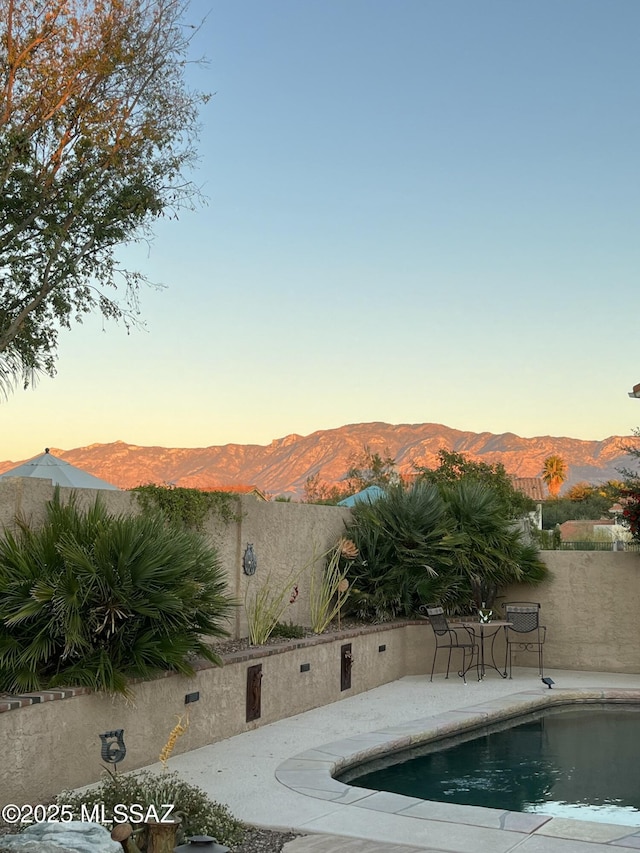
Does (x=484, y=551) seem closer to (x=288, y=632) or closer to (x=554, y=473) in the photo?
(x=288, y=632)

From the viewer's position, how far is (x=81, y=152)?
48.2 ft

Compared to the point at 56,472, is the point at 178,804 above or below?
below

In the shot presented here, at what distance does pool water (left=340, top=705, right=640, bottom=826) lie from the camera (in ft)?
25.2

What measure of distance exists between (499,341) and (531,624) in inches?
929

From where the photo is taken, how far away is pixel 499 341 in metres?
36.2

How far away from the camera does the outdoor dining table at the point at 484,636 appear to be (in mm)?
13406

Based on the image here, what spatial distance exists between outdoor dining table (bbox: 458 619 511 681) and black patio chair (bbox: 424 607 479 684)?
10cm

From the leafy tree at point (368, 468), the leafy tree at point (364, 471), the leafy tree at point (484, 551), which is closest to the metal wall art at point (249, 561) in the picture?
the leafy tree at point (484, 551)

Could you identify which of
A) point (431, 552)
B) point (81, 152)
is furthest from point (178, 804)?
point (81, 152)

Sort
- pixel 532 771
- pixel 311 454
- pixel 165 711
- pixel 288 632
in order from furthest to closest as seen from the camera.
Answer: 1. pixel 311 454
2. pixel 288 632
3. pixel 532 771
4. pixel 165 711

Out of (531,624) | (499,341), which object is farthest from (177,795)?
(499,341)

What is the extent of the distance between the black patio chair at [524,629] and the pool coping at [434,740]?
1536mm

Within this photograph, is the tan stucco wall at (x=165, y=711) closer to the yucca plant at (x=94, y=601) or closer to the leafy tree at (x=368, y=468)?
the yucca plant at (x=94, y=601)

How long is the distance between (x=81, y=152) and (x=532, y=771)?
1119 centimetres
